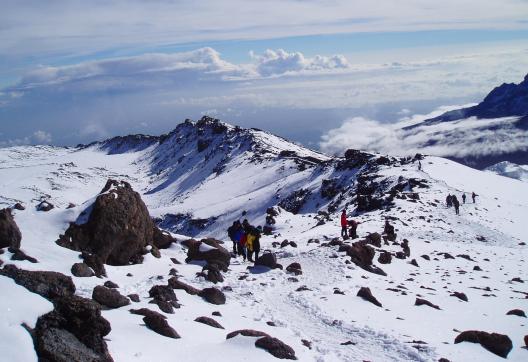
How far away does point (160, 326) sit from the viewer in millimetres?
13398

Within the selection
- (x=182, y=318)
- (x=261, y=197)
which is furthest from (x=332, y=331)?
(x=261, y=197)

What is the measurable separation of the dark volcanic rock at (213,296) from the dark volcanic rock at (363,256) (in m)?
10.4

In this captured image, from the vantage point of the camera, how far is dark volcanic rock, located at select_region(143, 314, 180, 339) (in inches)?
523

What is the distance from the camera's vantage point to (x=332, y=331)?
16891mm

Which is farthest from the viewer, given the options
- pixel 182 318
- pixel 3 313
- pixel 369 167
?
pixel 369 167

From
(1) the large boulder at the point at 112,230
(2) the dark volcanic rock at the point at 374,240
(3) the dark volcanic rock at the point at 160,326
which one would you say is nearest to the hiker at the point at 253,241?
(1) the large boulder at the point at 112,230

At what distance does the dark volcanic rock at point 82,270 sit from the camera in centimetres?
1937

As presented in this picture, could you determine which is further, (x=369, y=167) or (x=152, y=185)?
(x=152, y=185)

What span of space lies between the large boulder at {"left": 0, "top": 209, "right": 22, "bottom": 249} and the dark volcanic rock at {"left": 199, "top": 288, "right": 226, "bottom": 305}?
8.52 metres

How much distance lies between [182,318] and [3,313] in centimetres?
696

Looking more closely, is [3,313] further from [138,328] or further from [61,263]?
[61,263]

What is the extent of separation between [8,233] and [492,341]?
1981 cm

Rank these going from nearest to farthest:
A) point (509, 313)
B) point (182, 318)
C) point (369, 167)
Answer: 1. point (182, 318)
2. point (509, 313)
3. point (369, 167)

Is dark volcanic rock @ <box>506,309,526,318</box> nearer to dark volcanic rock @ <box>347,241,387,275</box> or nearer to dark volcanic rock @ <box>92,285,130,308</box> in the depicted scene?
dark volcanic rock @ <box>347,241,387,275</box>
